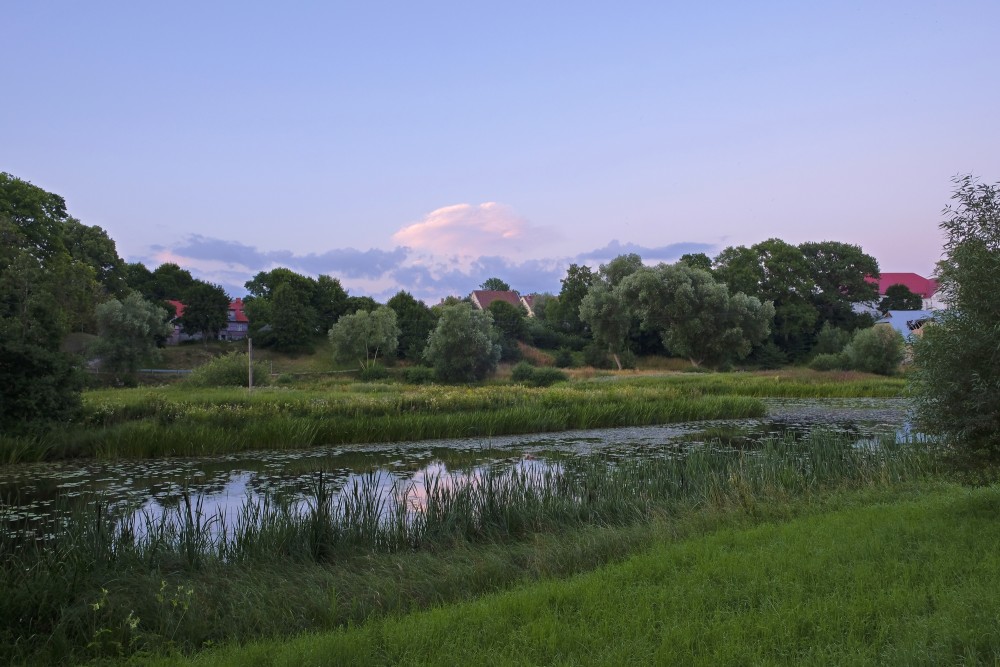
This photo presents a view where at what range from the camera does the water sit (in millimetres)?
11938

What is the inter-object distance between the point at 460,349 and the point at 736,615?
4223 cm

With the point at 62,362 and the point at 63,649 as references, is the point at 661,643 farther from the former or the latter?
the point at 62,362

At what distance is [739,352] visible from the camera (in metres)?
51.8

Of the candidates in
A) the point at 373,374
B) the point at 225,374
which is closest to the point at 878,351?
the point at 373,374

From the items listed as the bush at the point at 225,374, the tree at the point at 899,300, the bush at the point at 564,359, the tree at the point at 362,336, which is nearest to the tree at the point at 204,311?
the tree at the point at 362,336

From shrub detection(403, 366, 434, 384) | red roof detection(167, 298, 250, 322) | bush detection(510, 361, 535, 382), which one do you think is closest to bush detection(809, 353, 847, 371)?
bush detection(510, 361, 535, 382)

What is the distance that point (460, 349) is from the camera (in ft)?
154

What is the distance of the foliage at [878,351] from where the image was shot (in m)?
45.7

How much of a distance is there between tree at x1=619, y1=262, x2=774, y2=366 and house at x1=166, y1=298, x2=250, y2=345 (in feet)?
128

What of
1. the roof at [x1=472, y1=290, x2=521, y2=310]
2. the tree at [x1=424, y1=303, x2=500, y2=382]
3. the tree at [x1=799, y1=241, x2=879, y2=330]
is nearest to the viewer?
the tree at [x1=424, y1=303, x2=500, y2=382]

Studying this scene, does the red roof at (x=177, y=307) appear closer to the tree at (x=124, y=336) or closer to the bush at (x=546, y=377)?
the tree at (x=124, y=336)

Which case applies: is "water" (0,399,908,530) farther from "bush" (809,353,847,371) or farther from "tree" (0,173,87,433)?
"bush" (809,353,847,371)

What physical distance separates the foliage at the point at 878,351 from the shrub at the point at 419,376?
3078 cm

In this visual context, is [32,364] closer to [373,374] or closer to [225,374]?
[225,374]
